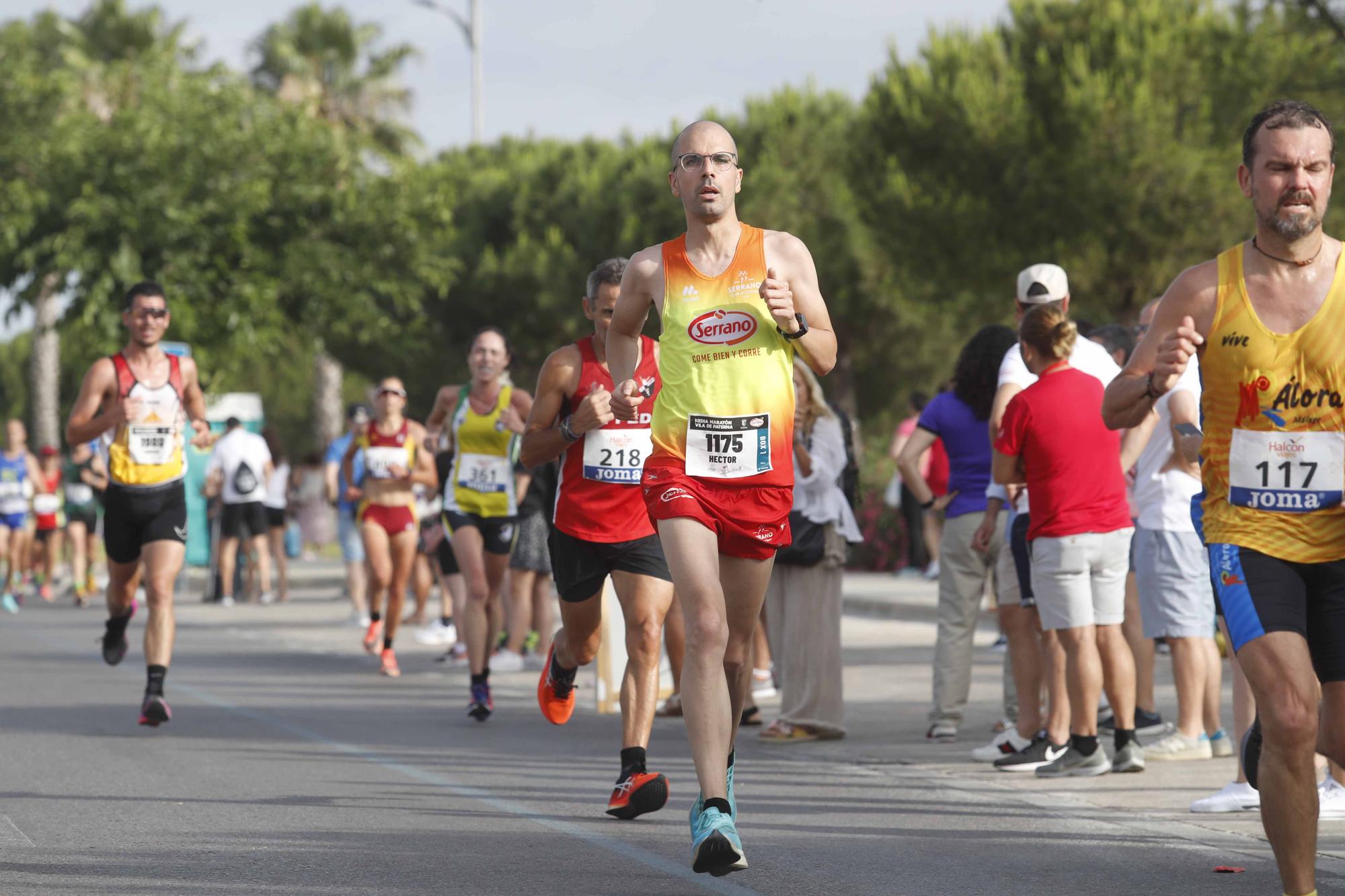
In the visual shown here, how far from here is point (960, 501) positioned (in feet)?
31.9

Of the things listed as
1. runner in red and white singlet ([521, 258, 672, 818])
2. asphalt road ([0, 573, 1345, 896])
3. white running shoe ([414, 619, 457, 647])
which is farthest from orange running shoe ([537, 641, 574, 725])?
white running shoe ([414, 619, 457, 647])

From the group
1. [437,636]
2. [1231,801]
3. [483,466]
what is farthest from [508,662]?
[1231,801]

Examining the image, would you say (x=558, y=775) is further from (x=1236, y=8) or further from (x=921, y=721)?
(x=1236, y=8)

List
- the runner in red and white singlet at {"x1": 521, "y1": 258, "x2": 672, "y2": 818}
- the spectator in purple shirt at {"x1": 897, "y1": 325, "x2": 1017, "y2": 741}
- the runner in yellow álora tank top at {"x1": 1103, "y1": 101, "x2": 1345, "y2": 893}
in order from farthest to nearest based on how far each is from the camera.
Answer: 1. the spectator in purple shirt at {"x1": 897, "y1": 325, "x2": 1017, "y2": 741}
2. the runner in red and white singlet at {"x1": 521, "y1": 258, "x2": 672, "y2": 818}
3. the runner in yellow álora tank top at {"x1": 1103, "y1": 101, "x2": 1345, "y2": 893}

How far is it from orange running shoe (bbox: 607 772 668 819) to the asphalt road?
3.1 inches

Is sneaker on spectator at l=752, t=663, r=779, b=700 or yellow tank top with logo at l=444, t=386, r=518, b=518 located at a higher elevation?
yellow tank top with logo at l=444, t=386, r=518, b=518

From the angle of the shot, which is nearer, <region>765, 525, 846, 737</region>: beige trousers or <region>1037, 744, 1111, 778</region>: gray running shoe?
<region>1037, 744, 1111, 778</region>: gray running shoe

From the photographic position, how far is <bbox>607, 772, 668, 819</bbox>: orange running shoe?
6.97 metres

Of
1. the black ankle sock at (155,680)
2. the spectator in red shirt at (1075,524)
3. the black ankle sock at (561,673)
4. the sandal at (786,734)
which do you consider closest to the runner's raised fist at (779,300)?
the black ankle sock at (561,673)

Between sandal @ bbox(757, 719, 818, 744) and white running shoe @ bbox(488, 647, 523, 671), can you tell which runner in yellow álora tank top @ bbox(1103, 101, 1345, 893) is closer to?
sandal @ bbox(757, 719, 818, 744)

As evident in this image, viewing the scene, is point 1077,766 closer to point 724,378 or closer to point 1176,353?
point 724,378

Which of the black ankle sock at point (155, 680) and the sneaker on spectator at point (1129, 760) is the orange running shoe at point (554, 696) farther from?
the black ankle sock at point (155, 680)

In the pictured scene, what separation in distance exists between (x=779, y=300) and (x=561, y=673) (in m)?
2.69

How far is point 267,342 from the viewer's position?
28734mm
